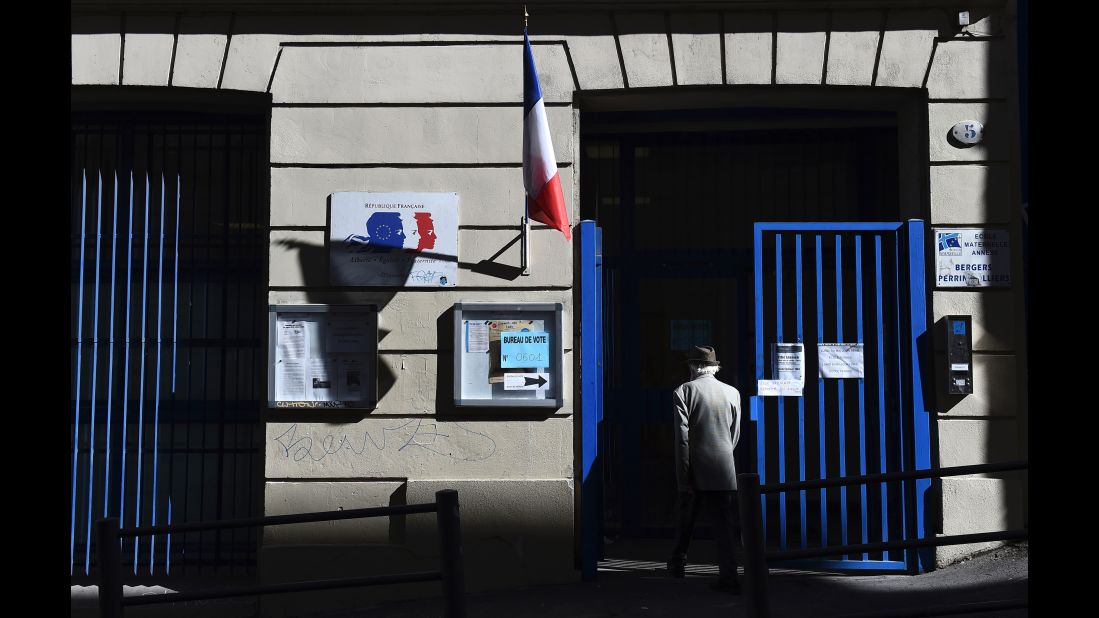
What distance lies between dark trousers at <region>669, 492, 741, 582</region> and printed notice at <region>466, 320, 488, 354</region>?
5.48 feet

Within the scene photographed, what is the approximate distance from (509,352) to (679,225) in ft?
6.78

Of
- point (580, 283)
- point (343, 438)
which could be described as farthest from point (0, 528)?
point (580, 283)

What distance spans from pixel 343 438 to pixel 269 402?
56cm

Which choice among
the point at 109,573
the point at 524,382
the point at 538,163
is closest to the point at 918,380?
the point at 524,382

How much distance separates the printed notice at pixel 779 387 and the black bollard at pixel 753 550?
2918 mm

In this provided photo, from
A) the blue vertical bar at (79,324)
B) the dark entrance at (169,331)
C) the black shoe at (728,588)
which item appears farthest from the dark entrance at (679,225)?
the blue vertical bar at (79,324)

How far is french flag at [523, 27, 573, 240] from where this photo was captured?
21.2 ft

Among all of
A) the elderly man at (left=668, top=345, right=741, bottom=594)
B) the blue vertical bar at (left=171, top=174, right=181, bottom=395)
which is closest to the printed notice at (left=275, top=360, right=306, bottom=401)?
the blue vertical bar at (left=171, top=174, right=181, bottom=395)

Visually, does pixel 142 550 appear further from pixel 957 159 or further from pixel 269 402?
pixel 957 159

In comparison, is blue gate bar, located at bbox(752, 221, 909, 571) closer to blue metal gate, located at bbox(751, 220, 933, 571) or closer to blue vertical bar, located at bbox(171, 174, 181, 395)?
blue metal gate, located at bbox(751, 220, 933, 571)

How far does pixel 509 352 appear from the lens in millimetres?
6762

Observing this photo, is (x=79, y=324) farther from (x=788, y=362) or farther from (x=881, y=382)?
(x=881, y=382)

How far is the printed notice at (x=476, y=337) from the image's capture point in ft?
22.2

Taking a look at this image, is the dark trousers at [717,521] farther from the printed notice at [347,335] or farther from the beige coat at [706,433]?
the printed notice at [347,335]
